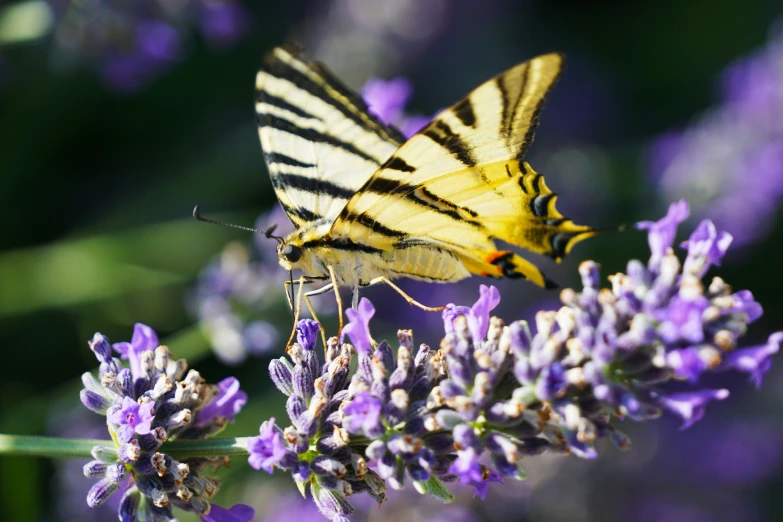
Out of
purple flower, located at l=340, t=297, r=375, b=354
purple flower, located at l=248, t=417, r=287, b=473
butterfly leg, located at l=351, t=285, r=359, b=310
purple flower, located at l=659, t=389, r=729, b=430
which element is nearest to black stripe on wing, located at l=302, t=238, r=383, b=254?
butterfly leg, located at l=351, t=285, r=359, b=310

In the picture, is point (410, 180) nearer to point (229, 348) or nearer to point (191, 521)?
point (229, 348)

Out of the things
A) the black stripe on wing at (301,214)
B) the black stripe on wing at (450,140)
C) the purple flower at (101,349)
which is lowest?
the purple flower at (101,349)

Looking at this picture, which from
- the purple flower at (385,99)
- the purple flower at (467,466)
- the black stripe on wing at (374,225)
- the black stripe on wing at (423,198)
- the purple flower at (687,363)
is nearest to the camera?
the purple flower at (687,363)

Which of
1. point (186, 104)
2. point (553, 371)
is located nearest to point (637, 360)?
point (553, 371)

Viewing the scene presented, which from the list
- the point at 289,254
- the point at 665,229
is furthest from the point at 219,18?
the point at 665,229

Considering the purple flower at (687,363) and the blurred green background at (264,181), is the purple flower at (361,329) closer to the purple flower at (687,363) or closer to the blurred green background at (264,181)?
the purple flower at (687,363)

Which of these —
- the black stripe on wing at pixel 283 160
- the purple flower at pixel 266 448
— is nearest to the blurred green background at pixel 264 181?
the black stripe on wing at pixel 283 160
